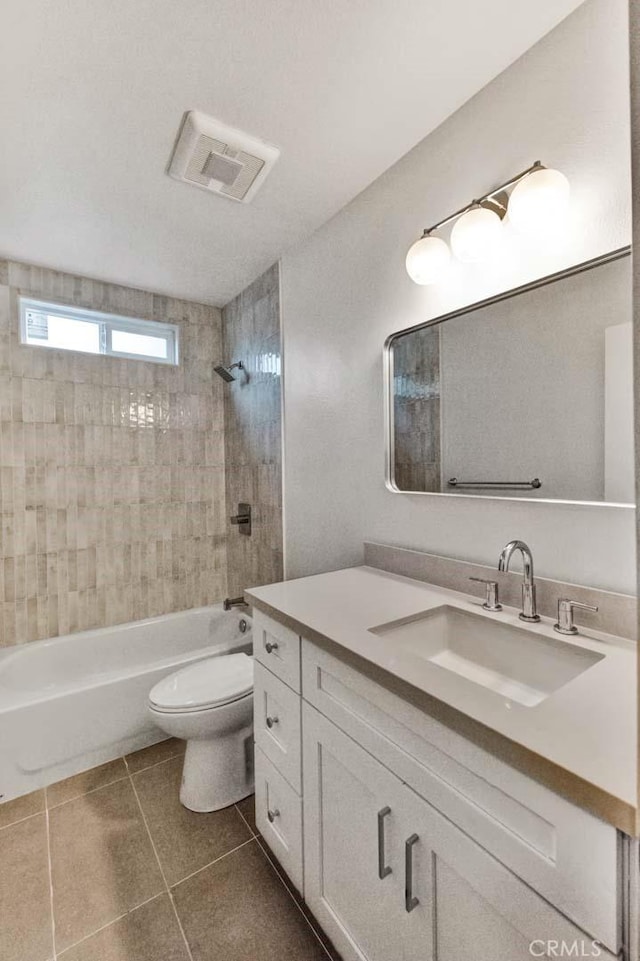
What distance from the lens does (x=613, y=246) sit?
0.95 meters

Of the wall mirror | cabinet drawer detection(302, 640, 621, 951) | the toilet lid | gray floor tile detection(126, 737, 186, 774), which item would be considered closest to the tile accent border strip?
the wall mirror

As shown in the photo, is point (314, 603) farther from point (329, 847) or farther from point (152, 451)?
point (152, 451)

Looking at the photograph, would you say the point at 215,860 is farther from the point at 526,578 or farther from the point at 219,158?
the point at 219,158

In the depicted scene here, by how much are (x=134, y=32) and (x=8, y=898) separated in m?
2.51

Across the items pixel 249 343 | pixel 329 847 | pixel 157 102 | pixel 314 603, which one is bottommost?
pixel 329 847

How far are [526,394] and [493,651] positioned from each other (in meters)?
0.70

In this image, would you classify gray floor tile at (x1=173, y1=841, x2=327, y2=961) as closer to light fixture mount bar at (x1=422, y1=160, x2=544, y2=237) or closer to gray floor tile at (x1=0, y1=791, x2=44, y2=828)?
gray floor tile at (x1=0, y1=791, x2=44, y2=828)

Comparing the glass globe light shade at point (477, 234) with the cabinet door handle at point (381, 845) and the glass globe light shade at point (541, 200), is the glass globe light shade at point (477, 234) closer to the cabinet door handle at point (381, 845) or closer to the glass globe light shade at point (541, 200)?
the glass globe light shade at point (541, 200)

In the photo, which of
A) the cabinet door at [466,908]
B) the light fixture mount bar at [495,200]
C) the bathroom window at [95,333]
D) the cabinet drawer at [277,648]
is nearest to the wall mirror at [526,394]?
the light fixture mount bar at [495,200]

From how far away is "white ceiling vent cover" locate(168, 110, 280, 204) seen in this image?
1346 millimetres

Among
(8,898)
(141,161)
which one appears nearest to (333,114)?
(141,161)

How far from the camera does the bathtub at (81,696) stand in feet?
5.60

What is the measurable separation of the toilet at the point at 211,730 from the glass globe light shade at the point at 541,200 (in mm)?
1780

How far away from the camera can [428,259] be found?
1291 mm
